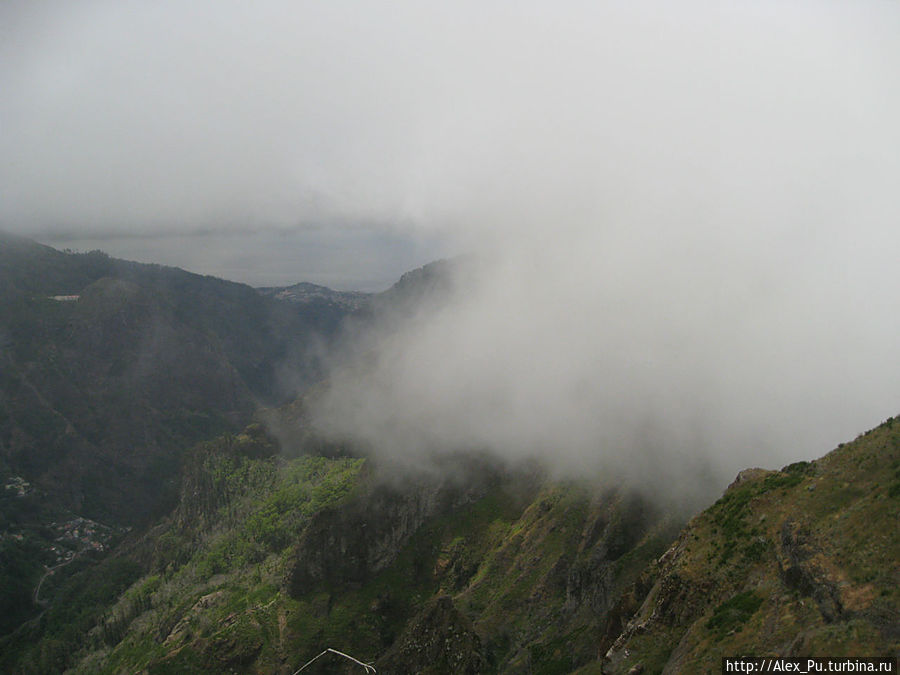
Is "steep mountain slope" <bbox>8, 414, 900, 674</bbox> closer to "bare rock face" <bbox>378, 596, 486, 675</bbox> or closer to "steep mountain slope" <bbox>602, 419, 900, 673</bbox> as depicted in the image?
"steep mountain slope" <bbox>602, 419, 900, 673</bbox>

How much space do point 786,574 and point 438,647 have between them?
→ 3955 inches

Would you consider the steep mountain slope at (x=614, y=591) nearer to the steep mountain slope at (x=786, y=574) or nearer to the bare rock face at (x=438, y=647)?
the steep mountain slope at (x=786, y=574)

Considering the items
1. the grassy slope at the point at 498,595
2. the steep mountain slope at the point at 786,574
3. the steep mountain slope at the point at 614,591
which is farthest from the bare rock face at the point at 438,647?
the steep mountain slope at the point at 786,574

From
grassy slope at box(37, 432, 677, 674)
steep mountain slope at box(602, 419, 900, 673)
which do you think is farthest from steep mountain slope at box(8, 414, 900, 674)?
grassy slope at box(37, 432, 677, 674)

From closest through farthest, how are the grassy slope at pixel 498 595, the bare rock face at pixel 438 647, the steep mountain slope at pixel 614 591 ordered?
the steep mountain slope at pixel 614 591 → the bare rock face at pixel 438 647 → the grassy slope at pixel 498 595

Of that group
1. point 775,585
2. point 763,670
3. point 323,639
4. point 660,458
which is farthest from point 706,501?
point 323,639

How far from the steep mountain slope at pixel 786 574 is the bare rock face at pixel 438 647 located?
60699mm

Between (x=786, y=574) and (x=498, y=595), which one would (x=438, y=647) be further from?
(x=786, y=574)

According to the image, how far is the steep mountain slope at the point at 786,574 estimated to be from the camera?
4072cm

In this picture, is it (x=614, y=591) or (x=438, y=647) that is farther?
(x=438, y=647)

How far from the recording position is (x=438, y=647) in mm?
128250

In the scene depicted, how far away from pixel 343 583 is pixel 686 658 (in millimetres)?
171765

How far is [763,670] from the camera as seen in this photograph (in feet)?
140

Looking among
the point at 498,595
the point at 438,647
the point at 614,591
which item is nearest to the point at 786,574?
the point at 614,591
